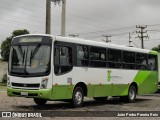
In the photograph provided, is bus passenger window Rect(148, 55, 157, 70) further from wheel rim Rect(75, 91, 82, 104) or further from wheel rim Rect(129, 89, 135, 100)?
wheel rim Rect(75, 91, 82, 104)

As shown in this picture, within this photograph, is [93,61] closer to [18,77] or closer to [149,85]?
[18,77]

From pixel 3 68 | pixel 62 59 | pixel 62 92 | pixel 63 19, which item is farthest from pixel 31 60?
pixel 3 68

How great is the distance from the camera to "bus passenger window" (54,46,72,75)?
→ 57.6 ft

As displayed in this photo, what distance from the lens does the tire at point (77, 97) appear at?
60.9 feet

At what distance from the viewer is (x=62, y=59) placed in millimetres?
17906

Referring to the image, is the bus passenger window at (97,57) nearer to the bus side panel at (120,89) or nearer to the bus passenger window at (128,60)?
the bus side panel at (120,89)

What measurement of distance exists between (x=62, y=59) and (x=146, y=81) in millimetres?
9017

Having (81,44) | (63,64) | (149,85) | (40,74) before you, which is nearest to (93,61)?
(81,44)

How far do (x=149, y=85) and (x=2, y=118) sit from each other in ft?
45.5

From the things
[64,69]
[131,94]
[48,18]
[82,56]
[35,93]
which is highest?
[48,18]

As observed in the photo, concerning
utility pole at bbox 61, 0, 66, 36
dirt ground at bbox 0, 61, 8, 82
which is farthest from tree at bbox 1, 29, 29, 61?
utility pole at bbox 61, 0, 66, 36

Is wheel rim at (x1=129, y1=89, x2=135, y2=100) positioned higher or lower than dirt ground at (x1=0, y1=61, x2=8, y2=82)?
lower

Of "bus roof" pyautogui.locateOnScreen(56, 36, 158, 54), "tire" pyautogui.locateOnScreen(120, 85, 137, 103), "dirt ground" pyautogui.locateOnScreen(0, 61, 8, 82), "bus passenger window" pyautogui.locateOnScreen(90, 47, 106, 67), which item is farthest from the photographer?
"dirt ground" pyautogui.locateOnScreen(0, 61, 8, 82)

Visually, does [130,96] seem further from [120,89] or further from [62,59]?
[62,59]
